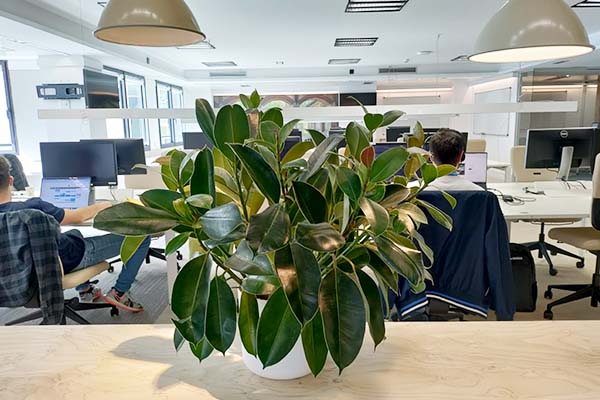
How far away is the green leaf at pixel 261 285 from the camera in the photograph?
0.74 metres

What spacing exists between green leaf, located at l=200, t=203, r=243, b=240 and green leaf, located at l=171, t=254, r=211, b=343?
108 millimetres

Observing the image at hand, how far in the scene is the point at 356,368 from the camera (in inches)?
35.9

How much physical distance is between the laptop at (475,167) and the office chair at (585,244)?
730mm

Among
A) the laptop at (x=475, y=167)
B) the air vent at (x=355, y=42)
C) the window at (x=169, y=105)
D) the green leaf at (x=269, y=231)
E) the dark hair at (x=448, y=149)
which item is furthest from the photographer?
the window at (x=169, y=105)

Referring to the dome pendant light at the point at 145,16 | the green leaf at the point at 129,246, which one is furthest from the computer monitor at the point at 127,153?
the green leaf at the point at 129,246

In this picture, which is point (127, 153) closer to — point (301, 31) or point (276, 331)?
point (301, 31)

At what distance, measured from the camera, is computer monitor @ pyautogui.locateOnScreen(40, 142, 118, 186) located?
3.40 meters

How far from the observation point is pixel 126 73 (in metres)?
8.34

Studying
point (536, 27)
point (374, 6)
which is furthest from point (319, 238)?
point (374, 6)

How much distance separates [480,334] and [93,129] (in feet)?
22.8

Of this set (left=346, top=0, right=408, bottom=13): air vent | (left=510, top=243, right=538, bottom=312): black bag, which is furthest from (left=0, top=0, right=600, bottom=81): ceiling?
(left=510, top=243, right=538, bottom=312): black bag

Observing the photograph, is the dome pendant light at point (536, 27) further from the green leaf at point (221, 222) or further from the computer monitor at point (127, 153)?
the computer monitor at point (127, 153)

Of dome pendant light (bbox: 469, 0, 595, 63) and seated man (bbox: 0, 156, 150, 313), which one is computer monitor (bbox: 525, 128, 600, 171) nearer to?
dome pendant light (bbox: 469, 0, 595, 63)

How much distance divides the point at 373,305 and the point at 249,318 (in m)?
0.22
